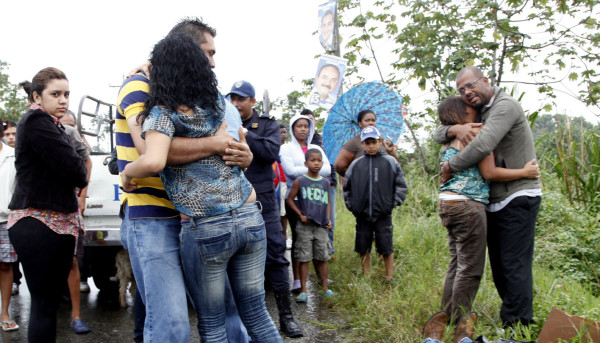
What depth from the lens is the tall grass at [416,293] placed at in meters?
3.78

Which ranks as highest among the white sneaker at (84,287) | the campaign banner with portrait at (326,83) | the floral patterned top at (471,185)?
the campaign banner with portrait at (326,83)

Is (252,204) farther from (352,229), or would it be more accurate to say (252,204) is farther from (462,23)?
(462,23)

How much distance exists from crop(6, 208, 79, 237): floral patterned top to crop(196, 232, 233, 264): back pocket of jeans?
146 cm

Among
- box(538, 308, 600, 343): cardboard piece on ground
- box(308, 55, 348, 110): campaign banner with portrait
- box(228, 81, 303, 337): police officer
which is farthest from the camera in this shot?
box(308, 55, 348, 110): campaign banner with portrait

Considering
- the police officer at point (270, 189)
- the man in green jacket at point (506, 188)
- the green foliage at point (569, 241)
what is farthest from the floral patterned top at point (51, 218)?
the green foliage at point (569, 241)

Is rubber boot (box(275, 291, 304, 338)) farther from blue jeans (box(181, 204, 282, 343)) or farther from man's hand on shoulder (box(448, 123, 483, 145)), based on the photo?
man's hand on shoulder (box(448, 123, 483, 145))

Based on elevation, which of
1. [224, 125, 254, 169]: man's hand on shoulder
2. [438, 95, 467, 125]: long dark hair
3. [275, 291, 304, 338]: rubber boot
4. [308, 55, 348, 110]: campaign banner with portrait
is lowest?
[275, 291, 304, 338]: rubber boot

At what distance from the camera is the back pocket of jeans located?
2.23 meters

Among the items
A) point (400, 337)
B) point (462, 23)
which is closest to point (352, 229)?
point (462, 23)

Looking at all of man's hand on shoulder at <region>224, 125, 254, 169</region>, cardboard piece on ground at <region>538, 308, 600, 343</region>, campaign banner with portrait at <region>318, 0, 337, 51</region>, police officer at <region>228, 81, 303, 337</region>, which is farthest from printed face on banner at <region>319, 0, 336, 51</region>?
man's hand on shoulder at <region>224, 125, 254, 169</region>

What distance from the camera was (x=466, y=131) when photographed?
3.54 meters

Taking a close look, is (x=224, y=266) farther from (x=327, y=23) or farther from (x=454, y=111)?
(x=327, y=23)

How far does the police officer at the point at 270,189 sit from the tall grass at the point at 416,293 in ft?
2.04

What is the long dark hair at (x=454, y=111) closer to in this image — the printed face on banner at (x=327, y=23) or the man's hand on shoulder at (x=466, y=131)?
the man's hand on shoulder at (x=466, y=131)
